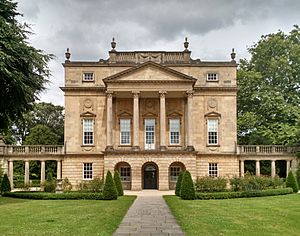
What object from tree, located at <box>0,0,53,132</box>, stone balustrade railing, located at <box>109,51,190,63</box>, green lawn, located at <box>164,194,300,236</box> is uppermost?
stone balustrade railing, located at <box>109,51,190,63</box>

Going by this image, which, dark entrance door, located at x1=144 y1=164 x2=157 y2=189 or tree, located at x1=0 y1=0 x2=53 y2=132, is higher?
tree, located at x1=0 y1=0 x2=53 y2=132

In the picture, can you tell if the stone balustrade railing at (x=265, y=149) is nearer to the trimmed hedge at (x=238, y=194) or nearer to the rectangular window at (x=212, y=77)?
the rectangular window at (x=212, y=77)

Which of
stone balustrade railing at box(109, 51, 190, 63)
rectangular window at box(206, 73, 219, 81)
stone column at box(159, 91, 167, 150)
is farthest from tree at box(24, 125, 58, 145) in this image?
rectangular window at box(206, 73, 219, 81)

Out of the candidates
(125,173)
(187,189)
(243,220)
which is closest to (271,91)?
(125,173)

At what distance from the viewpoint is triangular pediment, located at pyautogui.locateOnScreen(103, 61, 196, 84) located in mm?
42281

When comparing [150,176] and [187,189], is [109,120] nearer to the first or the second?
[150,176]

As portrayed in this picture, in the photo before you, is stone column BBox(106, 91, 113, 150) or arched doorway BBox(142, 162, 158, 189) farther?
arched doorway BBox(142, 162, 158, 189)

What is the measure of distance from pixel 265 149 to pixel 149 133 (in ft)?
40.6

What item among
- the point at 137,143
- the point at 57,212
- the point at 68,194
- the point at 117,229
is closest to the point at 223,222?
the point at 117,229

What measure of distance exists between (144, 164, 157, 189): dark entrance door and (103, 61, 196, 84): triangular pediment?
8.94 m

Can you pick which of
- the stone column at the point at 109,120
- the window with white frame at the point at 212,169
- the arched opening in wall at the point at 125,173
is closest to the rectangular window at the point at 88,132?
the stone column at the point at 109,120

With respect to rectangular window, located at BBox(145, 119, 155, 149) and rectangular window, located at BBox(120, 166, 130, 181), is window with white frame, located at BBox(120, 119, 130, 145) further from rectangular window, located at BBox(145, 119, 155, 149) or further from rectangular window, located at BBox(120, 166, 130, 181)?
rectangular window, located at BBox(120, 166, 130, 181)

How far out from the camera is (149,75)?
42781 millimetres

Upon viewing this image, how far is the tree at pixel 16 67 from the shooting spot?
77.5ft
